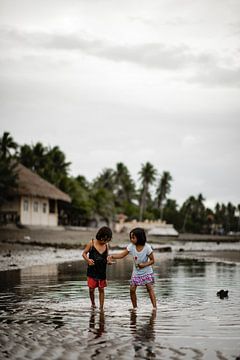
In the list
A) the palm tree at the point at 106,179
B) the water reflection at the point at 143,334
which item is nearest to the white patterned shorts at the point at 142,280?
the water reflection at the point at 143,334

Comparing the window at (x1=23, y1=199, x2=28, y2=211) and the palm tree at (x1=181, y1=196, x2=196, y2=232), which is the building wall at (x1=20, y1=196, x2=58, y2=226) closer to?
the window at (x1=23, y1=199, x2=28, y2=211)

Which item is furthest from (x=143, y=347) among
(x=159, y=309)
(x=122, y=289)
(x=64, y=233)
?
(x=64, y=233)

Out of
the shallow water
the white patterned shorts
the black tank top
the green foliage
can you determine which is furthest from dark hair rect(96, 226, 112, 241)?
the green foliage

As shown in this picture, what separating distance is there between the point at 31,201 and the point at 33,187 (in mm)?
1986

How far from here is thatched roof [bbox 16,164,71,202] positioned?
47.4m

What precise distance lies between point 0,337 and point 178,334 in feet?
6.54

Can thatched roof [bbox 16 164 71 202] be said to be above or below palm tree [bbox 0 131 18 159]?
below

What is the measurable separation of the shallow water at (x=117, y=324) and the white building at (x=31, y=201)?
3657 centimetres

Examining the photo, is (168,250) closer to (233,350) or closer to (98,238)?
(98,238)

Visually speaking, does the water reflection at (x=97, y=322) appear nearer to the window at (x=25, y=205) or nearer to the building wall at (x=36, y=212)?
the building wall at (x=36, y=212)

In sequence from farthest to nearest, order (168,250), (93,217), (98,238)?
(93,217) → (168,250) → (98,238)

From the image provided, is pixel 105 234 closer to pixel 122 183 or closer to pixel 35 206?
pixel 35 206

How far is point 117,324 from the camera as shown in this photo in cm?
707

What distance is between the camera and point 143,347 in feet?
18.6
